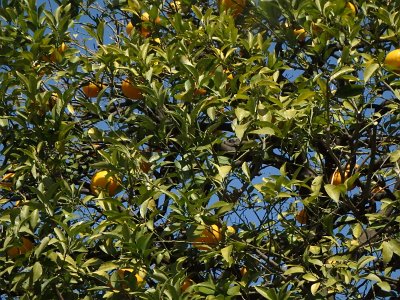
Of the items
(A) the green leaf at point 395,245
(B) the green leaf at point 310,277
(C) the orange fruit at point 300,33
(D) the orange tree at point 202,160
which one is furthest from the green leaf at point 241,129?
(C) the orange fruit at point 300,33

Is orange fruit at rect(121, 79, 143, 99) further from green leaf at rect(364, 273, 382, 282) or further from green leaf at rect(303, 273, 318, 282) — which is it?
green leaf at rect(364, 273, 382, 282)

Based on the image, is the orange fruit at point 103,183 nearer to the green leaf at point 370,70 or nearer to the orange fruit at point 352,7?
the green leaf at point 370,70

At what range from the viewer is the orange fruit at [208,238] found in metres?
2.89

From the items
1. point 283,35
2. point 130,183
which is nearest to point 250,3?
point 283,35

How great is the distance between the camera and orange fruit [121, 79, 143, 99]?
3.65 meters

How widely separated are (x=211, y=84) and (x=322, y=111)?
51 cm

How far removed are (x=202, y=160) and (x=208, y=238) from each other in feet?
1.17

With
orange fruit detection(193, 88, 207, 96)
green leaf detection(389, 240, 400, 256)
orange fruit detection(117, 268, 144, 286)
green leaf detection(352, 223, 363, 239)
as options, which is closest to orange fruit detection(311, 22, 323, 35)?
orange fruit detection(193, 88, 207, 96)

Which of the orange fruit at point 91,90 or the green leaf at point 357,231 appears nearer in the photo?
the green leaf at point 357,231

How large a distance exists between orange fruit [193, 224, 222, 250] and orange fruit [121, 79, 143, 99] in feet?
2.97

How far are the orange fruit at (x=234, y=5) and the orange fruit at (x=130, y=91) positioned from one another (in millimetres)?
635

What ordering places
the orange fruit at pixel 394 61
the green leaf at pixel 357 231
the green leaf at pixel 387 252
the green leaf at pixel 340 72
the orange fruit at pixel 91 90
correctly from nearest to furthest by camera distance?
1. the green leaf at pixel 387 252
2. the green leaf at pixel 340 72
3. the green leaf at pixel 357 231
4. the orange fruit at pixel 394 61
5. the orange fruit at pixel 91 90

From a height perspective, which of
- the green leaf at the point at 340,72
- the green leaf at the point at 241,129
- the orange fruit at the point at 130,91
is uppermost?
the orange fruit at the point at 130,91

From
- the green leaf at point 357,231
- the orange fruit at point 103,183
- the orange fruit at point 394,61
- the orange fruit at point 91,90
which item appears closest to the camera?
the green leaf at point 357,231
